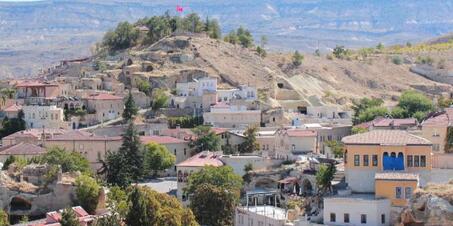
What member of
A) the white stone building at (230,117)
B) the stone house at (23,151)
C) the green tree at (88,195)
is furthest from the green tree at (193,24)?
the green tree at (88,195)

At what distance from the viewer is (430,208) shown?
44.2 metres

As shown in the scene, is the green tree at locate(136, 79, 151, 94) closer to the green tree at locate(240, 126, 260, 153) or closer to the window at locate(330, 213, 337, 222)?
the green tree at locate(240, 126, 260, 153)

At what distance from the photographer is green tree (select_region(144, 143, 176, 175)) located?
7006 cm

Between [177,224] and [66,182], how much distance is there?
12.0 metres

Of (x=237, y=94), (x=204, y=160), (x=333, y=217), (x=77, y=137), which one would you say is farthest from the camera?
(x=237, y=94)

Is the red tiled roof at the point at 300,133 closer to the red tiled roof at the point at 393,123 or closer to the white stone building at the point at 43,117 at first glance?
the red tiled roof at the point at 393,123

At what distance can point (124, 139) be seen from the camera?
68188mm

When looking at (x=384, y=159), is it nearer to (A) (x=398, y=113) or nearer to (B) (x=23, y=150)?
(B) (x=23, y=150)

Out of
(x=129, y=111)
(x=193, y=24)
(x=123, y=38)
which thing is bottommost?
(x=129, y=111)

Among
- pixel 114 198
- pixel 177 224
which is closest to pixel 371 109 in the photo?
pixel 114 198

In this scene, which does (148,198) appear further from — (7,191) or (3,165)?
(3,165)

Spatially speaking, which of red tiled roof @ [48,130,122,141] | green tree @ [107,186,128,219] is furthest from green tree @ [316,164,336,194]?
red tiled roof @ [48,130,122,141]

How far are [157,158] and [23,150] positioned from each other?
871cm

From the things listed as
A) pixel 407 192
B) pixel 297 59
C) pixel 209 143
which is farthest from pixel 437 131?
pixel 297 59
